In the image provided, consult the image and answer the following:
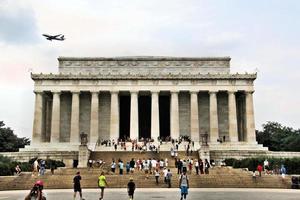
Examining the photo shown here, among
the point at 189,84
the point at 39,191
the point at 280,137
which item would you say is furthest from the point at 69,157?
the point at 280,137

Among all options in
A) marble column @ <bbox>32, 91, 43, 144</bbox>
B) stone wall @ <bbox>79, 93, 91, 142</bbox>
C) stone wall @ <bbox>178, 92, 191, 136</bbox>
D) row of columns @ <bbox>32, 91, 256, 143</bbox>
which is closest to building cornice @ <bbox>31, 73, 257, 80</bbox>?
row of columns @ <bbox>32, 91, 256, 143</bbox>

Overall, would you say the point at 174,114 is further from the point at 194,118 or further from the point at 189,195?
the point at 189,195

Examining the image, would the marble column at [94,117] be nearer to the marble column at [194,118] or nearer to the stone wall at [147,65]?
the stone wall at [147,65]

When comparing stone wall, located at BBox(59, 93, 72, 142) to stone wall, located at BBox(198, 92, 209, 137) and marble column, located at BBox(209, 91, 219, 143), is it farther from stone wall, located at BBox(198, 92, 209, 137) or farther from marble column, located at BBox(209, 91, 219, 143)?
marble column, located at BBox(209, 91, 219, 143)

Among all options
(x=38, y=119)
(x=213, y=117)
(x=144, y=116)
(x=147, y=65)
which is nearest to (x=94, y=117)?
(x=38, y=119)

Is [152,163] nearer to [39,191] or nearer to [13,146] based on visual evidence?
[39,191]

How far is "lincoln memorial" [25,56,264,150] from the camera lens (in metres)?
66.8

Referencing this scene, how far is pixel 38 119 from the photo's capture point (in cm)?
6675

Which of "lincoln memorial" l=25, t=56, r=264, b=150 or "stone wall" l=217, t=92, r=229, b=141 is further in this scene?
"stone wall" l=217, t=92, r=229, b=141

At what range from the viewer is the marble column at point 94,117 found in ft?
218

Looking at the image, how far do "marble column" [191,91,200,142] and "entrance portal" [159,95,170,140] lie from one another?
7261 millimetres

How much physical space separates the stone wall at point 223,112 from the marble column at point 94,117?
19.5m

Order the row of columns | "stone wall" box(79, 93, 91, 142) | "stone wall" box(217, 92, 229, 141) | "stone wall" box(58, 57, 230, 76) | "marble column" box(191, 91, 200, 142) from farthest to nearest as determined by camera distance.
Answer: "stone wall" box(58, 57, 230, 76)
"stone wall" box(79, 93, 91, 142)
"stone wall" box(217, 92, 229, 141)
"marble column" box(191, 91, 200, 142)
the row of columns

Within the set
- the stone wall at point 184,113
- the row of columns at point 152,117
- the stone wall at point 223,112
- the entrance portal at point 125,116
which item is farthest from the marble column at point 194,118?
the entrance portal at point 125,116
